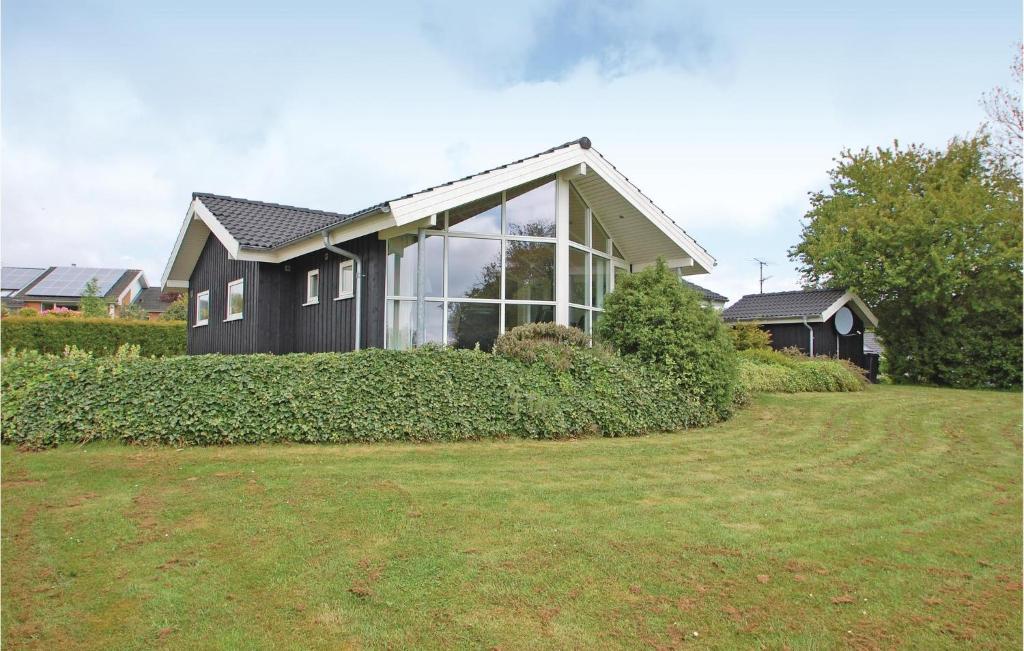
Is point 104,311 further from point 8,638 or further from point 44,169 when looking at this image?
point 8,638

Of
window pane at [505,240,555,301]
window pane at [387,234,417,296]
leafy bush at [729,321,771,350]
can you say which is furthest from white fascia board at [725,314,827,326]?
window pane at [387,234,417,296]

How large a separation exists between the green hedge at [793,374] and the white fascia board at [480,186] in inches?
272

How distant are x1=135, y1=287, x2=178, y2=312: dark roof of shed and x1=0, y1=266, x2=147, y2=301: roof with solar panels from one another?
2.20 meters

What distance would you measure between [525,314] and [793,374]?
8227 mm

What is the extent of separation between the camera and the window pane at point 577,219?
13.8 m

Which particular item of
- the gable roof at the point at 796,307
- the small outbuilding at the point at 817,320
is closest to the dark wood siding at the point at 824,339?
the small outbuilding at the point at 817,320

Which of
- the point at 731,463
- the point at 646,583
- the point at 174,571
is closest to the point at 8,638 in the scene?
the point at 174,571

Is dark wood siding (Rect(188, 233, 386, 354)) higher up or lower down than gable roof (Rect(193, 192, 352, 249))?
lower down

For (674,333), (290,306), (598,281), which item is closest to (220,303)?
(290,306)

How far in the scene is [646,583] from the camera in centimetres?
405

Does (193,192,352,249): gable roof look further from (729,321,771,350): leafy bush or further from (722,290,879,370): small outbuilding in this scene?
(722,290,879,370): small outbuilding

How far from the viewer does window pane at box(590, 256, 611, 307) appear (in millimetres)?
14698

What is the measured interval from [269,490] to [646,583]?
3.89 meters

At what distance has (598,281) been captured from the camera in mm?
14867
